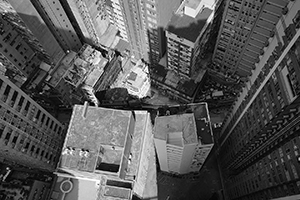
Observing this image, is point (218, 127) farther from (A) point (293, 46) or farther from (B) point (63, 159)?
(B) point (63, 159)

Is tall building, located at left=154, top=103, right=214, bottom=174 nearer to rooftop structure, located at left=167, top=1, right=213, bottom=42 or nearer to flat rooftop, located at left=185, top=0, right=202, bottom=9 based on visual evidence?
rooftop structure, located at left=167, top=1, right=213, bottom=42

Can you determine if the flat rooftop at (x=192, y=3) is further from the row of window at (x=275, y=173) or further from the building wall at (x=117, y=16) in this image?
the row of window at (x=275, y=173)

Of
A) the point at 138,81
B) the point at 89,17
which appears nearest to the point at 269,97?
the point at 138,81

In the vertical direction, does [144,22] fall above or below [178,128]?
above

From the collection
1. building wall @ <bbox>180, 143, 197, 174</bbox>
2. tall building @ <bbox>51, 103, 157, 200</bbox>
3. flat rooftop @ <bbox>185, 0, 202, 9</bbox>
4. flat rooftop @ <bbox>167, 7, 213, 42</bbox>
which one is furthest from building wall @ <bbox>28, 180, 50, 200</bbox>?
flat rooftop @ <bbox>185, 0, 202, 9</bbox>

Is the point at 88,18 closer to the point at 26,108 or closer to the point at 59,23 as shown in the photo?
the point at 59,23

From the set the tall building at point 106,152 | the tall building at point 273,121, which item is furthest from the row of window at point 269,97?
the tall building at point 106,152
